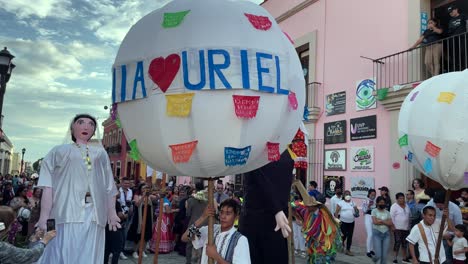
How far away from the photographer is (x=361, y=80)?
10477mm

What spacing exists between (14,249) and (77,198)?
0.80 meters

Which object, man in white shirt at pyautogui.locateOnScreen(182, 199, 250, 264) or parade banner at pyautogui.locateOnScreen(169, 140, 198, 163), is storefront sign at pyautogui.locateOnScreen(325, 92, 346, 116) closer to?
man in white shirt at pyautogui.locateOnScreen(182, 199, 250, 264)

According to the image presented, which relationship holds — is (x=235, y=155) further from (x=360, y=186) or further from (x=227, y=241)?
(x=360, y=186)

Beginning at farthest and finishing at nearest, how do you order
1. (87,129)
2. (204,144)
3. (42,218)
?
1. (87,129)
2. (42,218)
3. (204,144)

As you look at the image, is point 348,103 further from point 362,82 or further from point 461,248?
point 461,248

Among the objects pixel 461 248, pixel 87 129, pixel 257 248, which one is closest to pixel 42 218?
pixel 87 129

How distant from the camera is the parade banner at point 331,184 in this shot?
10672mm

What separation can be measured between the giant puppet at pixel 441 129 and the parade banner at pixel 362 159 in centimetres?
609

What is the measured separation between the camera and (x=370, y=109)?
10102 millimetres

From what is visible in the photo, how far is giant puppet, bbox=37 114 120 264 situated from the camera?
3.37 meters

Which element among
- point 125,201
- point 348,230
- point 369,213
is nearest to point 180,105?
point 125,201

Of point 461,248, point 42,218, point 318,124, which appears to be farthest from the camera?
point 318,124

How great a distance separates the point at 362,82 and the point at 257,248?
797 cm

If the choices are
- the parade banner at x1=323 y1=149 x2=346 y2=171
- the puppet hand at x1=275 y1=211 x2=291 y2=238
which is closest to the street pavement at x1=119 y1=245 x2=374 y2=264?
the parade banner at x1=323 y1=149 x2=346 y2=171
